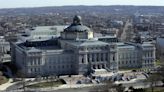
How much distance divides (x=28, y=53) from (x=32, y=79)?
4.54 meters

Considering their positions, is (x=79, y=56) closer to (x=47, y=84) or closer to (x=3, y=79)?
(x=47, y=84)

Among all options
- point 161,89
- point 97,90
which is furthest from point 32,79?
point 161,89

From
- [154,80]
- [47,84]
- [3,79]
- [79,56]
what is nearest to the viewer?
[154,80]

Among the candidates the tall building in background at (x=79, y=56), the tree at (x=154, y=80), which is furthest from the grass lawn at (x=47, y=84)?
the tree at (x=154, y=80)

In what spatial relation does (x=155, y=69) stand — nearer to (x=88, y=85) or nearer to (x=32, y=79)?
(x=88, y=85)

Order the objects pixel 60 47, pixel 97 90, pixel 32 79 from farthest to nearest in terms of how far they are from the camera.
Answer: pixel 60 47 → pixel 32 79 → pixel 97 90

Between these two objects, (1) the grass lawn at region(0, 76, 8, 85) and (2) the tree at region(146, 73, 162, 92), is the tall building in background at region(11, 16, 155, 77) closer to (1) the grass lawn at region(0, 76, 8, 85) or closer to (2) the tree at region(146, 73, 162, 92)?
(1) the grass lawn at region(0, 76, 8, 85)

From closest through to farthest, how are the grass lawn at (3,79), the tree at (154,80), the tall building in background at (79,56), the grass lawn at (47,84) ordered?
the tree at (154,80) → the grass lawn at (47,84) → the grass lawn at (3,79) → the tall building in background at (79,56)

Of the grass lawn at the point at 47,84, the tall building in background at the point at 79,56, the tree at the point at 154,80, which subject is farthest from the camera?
the tall building in background at the point at 79,56

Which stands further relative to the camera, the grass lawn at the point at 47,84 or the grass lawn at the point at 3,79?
the grass lawn at the point at 3,79

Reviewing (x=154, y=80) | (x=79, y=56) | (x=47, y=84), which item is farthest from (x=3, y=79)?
(x=154, y=80)

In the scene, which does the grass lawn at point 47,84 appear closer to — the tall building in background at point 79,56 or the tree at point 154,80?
the tall building in background at point 79,56

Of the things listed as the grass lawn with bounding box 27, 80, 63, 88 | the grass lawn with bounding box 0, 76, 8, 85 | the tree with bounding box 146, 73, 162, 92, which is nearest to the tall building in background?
the grass lawn with bounding box 0, 76, 8, 85

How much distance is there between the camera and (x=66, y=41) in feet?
244
